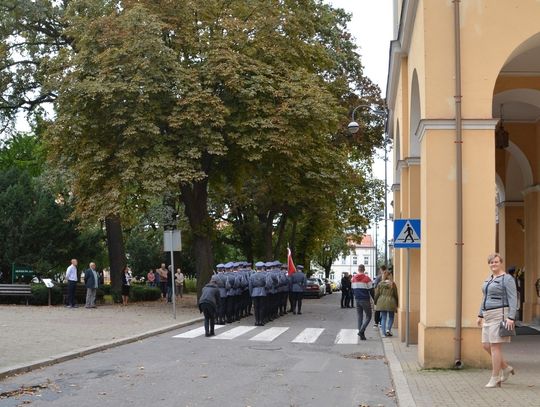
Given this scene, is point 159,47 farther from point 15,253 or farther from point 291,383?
point 291,383

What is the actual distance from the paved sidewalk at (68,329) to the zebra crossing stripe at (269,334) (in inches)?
98.8

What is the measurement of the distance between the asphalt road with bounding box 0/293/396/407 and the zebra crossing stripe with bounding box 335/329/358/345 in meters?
0.16

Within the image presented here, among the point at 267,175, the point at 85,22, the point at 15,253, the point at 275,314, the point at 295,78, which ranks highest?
the point at 85,22

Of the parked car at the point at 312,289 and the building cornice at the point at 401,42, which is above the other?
the building cornice at the point at 401,42

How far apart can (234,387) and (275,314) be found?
14723mm

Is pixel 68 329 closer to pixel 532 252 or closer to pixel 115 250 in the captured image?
pixel 532 252

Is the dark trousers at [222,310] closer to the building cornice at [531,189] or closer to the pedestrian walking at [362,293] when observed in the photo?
the pedestrian walking at [362,293]

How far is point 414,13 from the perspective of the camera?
45.7ft

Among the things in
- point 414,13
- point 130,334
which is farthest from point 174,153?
point 414,13

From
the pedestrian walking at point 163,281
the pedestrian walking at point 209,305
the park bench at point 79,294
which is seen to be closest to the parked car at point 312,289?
the pedestrian walking at point 163,281

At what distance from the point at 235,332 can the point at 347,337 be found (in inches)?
112

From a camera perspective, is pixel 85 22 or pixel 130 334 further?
pixel 85 22

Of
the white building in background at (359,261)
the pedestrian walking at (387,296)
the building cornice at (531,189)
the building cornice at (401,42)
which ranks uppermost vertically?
the building cornice at (401,42)

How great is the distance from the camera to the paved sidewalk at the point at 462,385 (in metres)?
9.11
